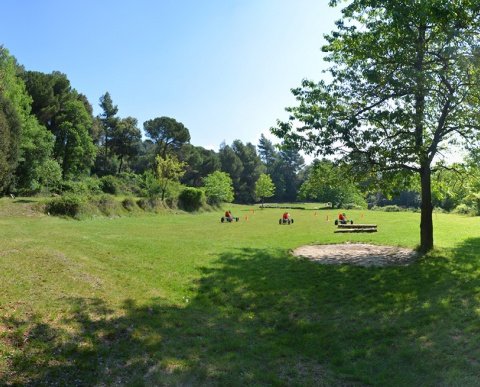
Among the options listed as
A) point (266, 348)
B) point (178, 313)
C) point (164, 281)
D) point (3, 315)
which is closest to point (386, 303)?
point (266, 348)

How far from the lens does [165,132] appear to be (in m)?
83.8

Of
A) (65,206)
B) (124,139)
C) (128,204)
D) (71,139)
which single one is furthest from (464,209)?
(124,139)

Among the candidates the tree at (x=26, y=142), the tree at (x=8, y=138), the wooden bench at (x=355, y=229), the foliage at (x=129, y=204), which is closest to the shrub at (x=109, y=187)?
the tree at (x=26, y=142)

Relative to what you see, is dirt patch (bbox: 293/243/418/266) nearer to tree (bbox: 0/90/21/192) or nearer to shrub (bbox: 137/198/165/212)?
tree (bbox: 0/90/21/192)

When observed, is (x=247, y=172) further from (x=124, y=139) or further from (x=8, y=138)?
(x=8, y=138)

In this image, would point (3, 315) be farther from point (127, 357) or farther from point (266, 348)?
point (266, 348)

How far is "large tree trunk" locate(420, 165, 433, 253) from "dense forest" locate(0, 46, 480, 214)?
1009 millimetres

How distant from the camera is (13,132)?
30781 millimetres

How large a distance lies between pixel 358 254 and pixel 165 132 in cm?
7199

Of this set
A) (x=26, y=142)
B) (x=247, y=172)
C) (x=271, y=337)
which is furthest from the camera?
(x=247, y=172)

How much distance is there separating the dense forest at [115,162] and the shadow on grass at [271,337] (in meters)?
6.22

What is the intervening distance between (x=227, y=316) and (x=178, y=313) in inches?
49.5

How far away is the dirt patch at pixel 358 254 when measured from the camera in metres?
15.2

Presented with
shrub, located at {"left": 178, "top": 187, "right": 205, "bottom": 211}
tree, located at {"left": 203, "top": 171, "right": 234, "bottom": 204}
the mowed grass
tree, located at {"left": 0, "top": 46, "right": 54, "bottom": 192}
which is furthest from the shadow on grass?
tree, located at {"left": 203, "top": 171, "right": 234, "bottom": 204}
